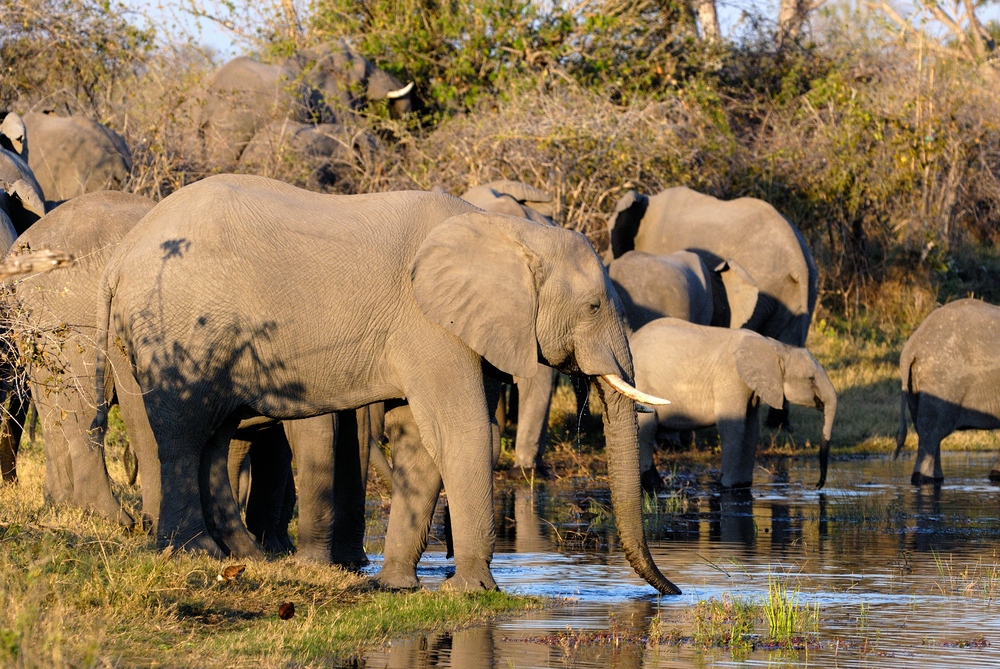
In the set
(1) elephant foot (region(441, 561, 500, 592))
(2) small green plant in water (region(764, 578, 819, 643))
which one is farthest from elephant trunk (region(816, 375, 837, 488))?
(2) small green plant in water (region(764, 578, 819, 643))

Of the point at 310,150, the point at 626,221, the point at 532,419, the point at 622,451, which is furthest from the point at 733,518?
the point at 310,150

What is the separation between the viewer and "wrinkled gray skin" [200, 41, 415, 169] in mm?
16953

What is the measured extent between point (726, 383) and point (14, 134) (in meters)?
5.98

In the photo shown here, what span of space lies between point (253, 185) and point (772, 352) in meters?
5.72

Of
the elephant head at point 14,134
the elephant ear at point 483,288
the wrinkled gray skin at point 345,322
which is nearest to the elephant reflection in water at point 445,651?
the wrinkled gray skin at point 345,322

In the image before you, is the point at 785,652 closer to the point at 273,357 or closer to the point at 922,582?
the point at 922,582

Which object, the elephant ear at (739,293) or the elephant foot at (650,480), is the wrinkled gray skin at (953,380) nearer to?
the elephant foot at (650,480)

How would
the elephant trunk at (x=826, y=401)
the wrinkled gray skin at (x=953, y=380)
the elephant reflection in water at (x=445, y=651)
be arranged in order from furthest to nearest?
1. the wrinkled gray skin at (x=953, y=380)
2. the elephant trunk at (x=826, y=401)
3. the elephant reflection in water at (x=445, y=651)

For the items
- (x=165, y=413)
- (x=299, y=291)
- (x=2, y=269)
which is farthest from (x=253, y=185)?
(x=2, y=269)

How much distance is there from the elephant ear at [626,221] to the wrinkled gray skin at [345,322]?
26.8 ft

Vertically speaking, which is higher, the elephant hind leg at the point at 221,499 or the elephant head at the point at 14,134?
the elephant head at the point at 14,134

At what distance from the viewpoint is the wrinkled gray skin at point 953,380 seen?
41.0ft

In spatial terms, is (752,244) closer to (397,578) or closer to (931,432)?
(931,432)

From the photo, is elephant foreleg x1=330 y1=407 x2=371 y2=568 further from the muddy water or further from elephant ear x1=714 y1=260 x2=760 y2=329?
elephant ear x1=714 y1=260 x2=760 y2=329
